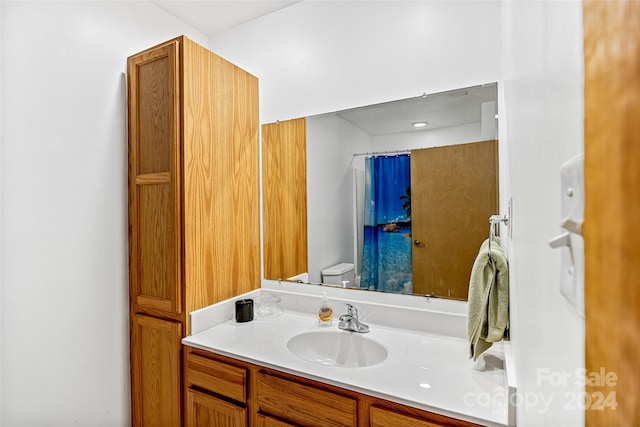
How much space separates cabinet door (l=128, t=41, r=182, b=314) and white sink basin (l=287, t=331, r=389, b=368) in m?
0.60

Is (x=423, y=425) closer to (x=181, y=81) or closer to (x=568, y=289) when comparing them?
(x=568, y=289)

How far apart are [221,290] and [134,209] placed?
1.99ft

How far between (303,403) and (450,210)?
3.26 feet

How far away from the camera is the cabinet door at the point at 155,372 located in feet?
5.16

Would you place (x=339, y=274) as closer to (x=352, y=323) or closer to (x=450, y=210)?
(x=352, y=323)

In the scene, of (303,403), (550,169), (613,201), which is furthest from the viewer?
(303,403)

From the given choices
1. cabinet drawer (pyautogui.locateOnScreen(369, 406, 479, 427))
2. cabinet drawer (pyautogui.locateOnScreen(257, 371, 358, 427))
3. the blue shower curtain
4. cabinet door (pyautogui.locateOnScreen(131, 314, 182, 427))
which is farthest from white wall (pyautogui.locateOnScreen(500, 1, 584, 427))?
cabinet door (pyautogui.locateOnScreen(131, 314, 182, 427))

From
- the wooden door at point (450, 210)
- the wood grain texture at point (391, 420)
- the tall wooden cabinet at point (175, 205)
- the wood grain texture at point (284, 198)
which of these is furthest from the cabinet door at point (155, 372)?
the wooden door at point (450, 210)

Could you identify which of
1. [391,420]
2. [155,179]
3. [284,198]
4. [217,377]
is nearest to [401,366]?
[391,420]

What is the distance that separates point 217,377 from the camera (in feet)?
4.73

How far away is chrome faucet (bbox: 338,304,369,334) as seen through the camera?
1555mm

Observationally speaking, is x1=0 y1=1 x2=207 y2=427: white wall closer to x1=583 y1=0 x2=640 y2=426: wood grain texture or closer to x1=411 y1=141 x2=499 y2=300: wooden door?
x1=411 y1=141 x2=499 y2=300: wooden door

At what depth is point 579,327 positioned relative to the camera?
241 millimetres

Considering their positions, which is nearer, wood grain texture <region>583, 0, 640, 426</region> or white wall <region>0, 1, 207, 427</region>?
wood grain texture <region>583, 0, 640, 426</region>
